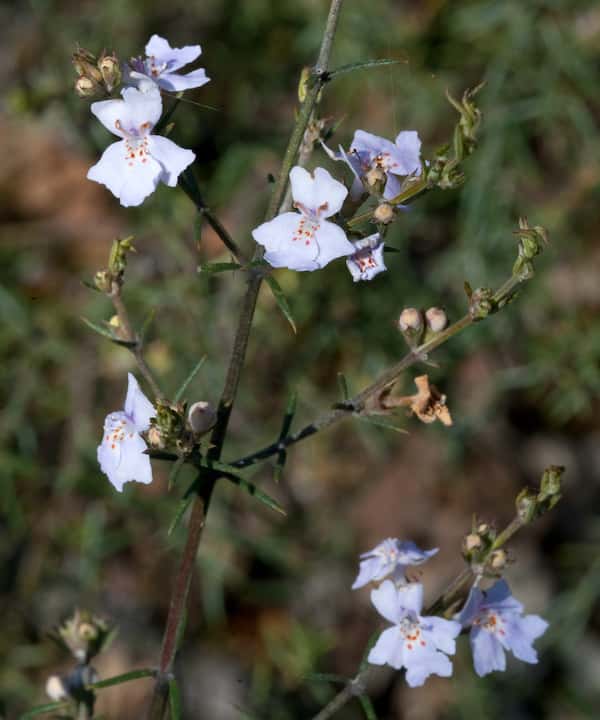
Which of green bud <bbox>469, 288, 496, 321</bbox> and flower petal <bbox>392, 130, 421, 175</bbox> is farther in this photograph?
flower petal <bbox>392, 130, 421, 175</bbox>

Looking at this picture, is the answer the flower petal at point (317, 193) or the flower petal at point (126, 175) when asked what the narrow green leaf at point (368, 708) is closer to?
the flower petal at point (317, 193)

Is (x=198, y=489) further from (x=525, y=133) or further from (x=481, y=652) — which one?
(x=525, y=133)

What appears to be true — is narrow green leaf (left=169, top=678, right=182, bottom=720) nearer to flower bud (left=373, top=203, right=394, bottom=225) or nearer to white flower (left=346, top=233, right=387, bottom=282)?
white flower (left=346, top=233, right=387, bottom=282)

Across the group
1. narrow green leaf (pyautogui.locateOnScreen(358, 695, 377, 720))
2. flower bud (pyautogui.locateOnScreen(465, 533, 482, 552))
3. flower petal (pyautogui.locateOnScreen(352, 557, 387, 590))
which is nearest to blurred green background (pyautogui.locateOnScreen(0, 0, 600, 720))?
narrow green leaf (pyautogui.locateOnScreen(358, 695, 377, 720))

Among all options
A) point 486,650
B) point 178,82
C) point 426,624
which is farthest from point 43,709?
point 178,82

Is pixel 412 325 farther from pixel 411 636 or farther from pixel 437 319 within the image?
pixel 411 636

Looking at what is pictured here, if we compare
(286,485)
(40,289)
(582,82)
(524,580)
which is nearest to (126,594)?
(286,485)

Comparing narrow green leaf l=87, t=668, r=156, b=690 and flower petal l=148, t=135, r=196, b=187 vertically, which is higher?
flower petal l=148, t=135, r=196, b=187
